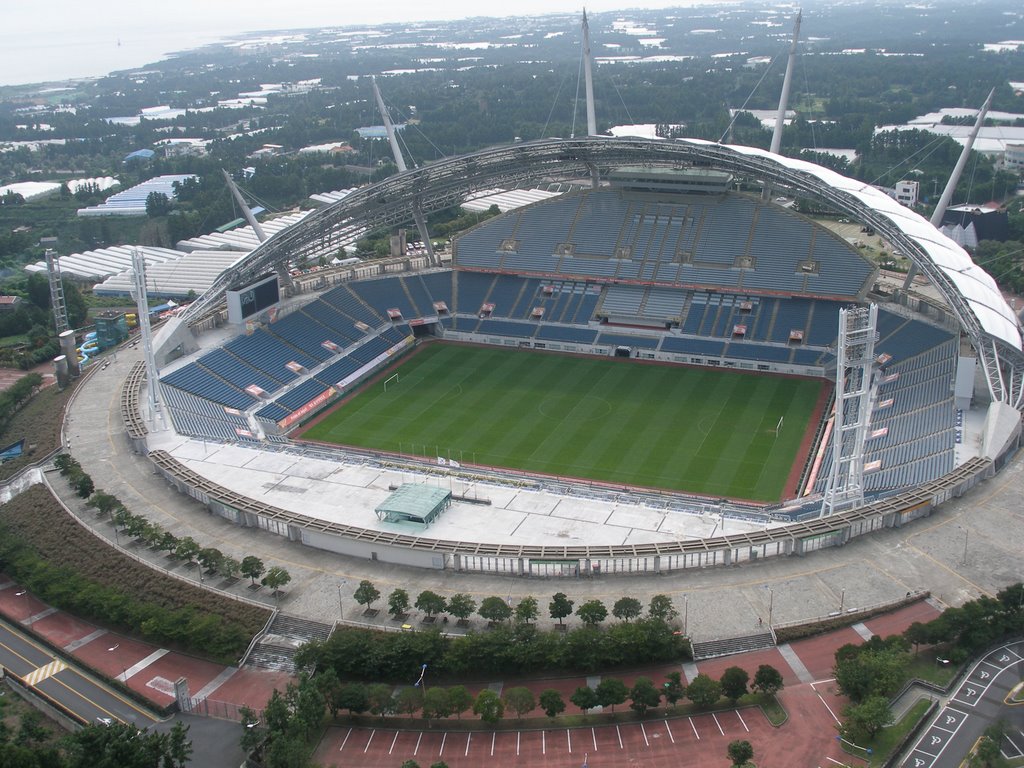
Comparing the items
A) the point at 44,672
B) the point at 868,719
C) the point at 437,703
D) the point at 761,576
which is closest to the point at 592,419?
the point at 761,576

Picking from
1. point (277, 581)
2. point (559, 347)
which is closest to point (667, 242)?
point (559, 347)

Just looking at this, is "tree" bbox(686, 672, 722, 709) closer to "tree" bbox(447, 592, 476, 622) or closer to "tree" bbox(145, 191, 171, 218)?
"tree" bbox(447, 592, 476, 622)

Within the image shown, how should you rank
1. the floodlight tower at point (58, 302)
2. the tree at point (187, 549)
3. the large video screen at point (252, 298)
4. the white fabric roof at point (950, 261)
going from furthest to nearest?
the floodlight tower at point (58, 302)
the large video screen at point (252, 298)
the white fabric roof at point (950, 261)
the tree at point (187, 549)

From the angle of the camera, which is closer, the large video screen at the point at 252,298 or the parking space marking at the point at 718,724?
the parking space marking at the point at 718,724

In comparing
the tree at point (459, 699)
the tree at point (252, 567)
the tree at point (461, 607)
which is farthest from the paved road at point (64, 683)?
the tree at point (461, 607)

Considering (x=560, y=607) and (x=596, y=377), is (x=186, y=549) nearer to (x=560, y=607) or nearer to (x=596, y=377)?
(x=560, y=607)

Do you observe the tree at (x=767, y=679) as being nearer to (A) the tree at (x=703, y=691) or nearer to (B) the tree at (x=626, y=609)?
(A) the tree at (x=703, y=691)
